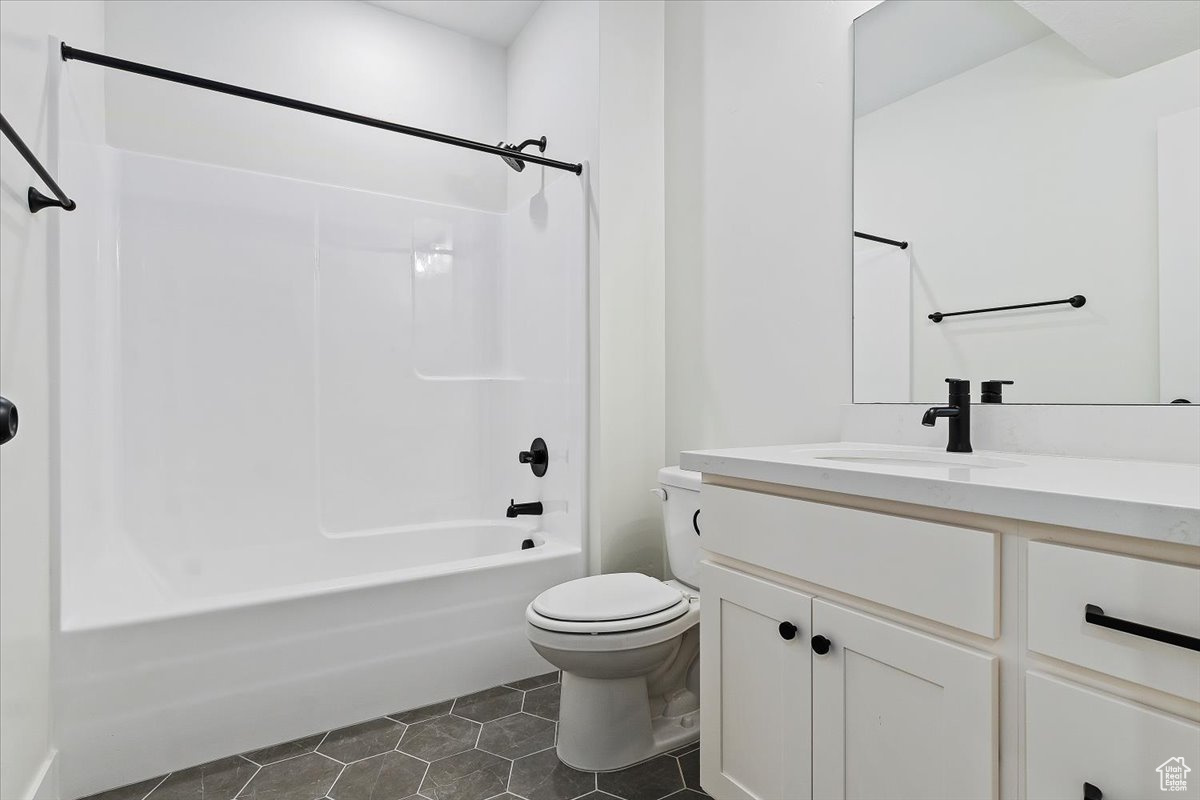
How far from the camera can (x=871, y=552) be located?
934mm

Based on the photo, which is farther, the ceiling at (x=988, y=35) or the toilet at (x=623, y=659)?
the toilet at (x=623, y=659)

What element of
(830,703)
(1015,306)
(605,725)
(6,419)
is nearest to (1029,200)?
(1015,306)

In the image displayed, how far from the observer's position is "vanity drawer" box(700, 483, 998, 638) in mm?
802

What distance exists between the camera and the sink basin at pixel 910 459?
1.13 m

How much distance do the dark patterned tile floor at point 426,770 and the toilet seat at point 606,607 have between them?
383mm

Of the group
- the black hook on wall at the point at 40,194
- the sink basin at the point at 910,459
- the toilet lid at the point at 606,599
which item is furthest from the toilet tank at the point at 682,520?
the black hook on wall at the point at 40,194

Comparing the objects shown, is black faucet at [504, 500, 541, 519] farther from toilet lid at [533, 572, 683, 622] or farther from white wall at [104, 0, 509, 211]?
white wall at [104, 0, 509, 211]

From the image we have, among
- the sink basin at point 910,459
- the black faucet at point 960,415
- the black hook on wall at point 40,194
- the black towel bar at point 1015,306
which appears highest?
the black hook on wall at point 40,194

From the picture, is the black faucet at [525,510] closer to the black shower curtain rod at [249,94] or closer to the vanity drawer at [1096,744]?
the black shower curtain rod at [249,94]

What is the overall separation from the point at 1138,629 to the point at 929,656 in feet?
0.87

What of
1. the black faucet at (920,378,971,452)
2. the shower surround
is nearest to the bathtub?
the shower surround

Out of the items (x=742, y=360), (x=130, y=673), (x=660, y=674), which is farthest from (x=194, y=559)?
(x=742, y=360)

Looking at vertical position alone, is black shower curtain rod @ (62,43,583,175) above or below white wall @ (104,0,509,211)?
below

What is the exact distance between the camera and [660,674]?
171 centimetres
